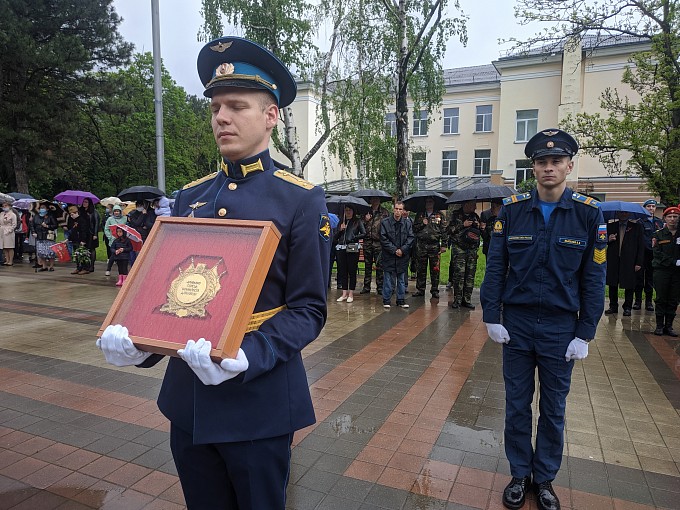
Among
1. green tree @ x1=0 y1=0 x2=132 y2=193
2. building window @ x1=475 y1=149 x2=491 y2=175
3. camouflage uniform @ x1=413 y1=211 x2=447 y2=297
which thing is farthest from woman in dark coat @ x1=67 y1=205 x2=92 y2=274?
building window @ x1=475 y1=149 x2=491 y2=175

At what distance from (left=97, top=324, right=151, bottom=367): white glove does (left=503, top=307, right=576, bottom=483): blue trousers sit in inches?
91.7

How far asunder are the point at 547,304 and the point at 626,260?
6972 mm

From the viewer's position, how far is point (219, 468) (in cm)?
165

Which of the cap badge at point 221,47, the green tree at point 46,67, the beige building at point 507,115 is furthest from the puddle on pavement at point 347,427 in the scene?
the green tree at point 46,67

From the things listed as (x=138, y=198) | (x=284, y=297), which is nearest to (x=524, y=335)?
(x=284, y=297)

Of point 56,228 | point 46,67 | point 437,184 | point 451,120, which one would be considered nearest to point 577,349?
point 56,228

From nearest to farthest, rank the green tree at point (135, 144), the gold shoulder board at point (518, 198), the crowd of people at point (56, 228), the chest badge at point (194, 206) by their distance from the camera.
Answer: the chest badge at point (194, 206) < the gold shoulder board at point (518, 198) < the crowd of people at point (56, 228) < the green tree at point (135, 144)

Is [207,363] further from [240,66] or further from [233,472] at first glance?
[240,66]

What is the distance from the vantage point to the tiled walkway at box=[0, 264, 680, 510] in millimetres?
2959

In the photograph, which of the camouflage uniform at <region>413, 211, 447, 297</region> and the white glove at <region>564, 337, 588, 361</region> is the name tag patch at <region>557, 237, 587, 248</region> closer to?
the white glove at <region>564, 337, 588, 361</region>

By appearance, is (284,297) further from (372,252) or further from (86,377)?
(372,252)

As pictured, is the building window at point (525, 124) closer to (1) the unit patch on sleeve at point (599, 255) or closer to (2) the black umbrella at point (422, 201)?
(2) the black umbrella at point (422, 201)

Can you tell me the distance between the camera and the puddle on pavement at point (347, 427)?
377 centimetres

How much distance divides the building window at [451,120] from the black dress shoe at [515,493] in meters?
34.4
